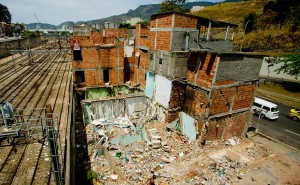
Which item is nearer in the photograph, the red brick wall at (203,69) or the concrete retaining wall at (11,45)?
the red brick wall at (203,69)

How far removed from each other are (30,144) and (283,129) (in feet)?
64.4

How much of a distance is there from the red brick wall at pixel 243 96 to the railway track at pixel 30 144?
12039 mm

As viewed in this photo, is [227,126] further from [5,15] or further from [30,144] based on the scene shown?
[5,15]

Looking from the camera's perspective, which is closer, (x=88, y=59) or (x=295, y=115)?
(x=295, y=115)

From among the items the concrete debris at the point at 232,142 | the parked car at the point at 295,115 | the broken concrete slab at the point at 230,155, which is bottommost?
the broken concrete slab at the point at 230,155

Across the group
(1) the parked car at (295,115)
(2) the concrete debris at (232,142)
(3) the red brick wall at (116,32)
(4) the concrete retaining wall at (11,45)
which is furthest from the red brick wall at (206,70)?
(4) the concrete retaining wall at (11,45)

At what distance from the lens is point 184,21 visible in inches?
543

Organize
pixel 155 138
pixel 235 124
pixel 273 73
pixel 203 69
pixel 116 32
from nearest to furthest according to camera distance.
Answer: pixel 203 69, pixel 155 138, pixel 235 124, pixel 273 73, pixel 116 32

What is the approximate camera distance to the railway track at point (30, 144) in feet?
21.3

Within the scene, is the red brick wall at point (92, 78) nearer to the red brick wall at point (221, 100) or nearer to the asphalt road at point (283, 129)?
the red brick wall at point (221, 100)

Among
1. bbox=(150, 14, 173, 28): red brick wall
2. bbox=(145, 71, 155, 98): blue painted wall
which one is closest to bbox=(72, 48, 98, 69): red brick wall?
bbox=(145, 71, 155, 98): blue painted wall

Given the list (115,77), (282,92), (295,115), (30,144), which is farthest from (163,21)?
(282,92)

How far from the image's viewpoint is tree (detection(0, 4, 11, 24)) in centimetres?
6788

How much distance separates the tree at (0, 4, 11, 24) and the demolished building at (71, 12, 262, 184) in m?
72.7
